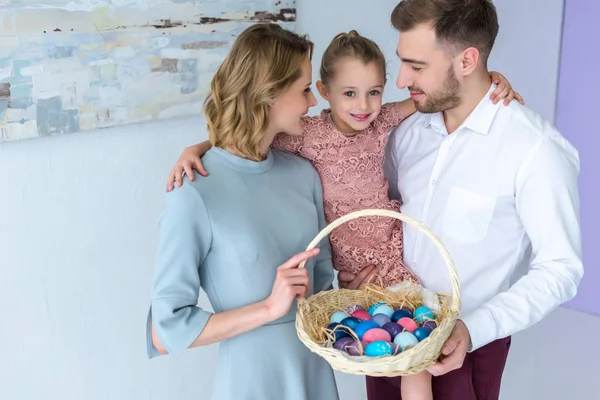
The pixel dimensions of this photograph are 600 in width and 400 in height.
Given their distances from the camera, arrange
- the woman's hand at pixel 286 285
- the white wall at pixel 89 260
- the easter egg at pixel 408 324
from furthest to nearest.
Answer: the white wall at pixel 89 260
the easter egg at pixel 408 324
the woman's hand at pixel 286 285

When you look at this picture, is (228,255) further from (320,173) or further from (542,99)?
(542,99)

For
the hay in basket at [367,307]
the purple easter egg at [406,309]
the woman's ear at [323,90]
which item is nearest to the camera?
the hay in basket at [367,307]

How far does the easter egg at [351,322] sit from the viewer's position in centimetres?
175

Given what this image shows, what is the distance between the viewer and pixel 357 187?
2.12 meters

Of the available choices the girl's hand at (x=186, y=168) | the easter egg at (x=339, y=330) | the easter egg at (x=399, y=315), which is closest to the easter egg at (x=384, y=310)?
the easter egg at (x=399, y=315)

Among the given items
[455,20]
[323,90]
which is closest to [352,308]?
[323,90]

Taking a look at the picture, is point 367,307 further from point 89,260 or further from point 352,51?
point 89,260

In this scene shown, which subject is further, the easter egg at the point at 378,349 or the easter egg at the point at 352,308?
the easter egg at the point at 352,308

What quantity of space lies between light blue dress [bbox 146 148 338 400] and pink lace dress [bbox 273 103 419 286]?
0.21m

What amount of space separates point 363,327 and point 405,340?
0.11 m

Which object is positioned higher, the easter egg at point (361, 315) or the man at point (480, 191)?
the man at point (480, 191)

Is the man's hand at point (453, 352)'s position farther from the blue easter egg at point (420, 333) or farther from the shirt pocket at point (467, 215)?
the shirt pocket at point (467, 215)

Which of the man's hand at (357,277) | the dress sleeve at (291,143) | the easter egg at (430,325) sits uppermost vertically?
the dress sleeve at (291,143)

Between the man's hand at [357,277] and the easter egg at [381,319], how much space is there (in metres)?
0.32
